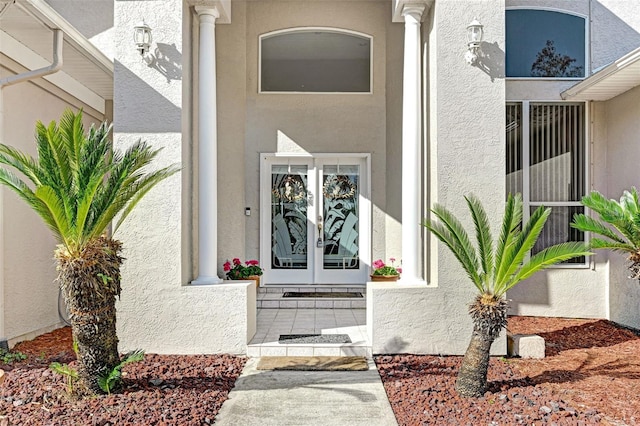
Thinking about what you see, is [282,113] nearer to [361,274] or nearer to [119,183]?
[361,274]

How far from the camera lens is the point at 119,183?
16.9ft

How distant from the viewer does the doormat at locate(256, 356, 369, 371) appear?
20.4 feet

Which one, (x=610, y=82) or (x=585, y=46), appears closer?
(x=610, y=82)

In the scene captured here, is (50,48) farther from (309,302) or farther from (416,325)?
(416,325)

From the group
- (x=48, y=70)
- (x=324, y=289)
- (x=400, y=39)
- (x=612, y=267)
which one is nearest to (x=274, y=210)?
(x=324, y=289)

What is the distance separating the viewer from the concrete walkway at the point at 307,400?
4816mm

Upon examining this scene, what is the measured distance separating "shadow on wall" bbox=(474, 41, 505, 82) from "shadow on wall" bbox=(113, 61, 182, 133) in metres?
3.90

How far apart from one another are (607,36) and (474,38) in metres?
3.88

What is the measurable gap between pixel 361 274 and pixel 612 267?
429 centimetres

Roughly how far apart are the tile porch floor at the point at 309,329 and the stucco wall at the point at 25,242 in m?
2.96

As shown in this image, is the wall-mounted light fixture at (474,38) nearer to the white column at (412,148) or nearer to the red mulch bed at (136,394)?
the white column at (412,148)

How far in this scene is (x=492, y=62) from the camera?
675cm

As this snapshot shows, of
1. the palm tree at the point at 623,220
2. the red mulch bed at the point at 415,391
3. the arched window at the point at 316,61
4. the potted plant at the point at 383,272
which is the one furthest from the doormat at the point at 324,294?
the palm tree at the point at 623,220

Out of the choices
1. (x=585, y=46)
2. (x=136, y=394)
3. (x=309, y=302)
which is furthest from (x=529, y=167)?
(x=136, y=394)
